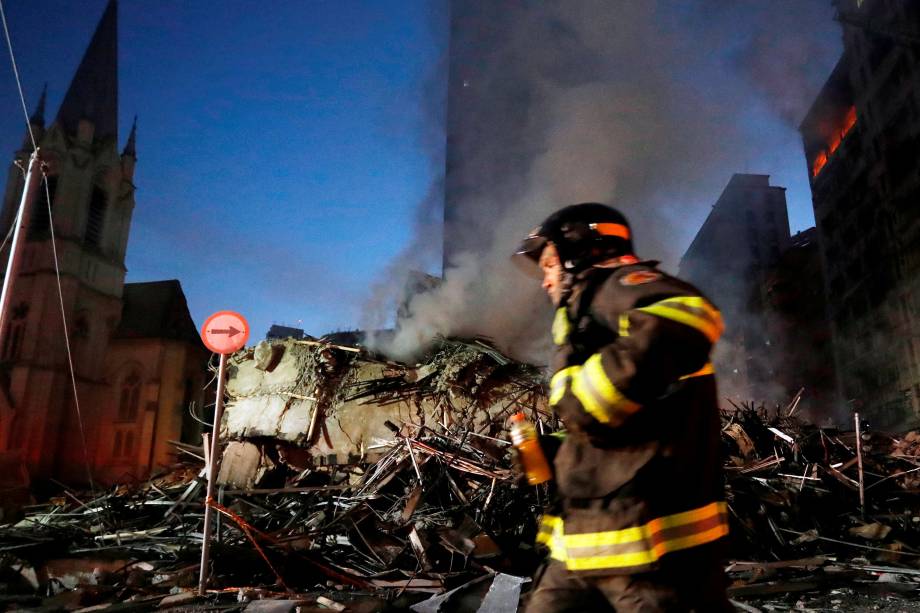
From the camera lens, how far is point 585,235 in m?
2.03

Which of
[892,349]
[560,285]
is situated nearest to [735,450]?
[560,285]

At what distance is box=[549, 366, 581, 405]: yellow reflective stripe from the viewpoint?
1.69m

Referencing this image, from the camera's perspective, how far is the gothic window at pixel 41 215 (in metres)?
34.2

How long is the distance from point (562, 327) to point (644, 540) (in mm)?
667

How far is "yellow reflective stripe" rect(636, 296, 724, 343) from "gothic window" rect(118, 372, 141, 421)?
39.9m

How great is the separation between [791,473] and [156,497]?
29.5 feet

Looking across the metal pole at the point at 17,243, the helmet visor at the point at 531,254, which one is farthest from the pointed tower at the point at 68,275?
the helmet visor at the point at 531,254

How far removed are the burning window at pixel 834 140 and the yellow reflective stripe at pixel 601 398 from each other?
118 feet

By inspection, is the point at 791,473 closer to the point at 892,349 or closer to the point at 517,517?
the point at 517,517

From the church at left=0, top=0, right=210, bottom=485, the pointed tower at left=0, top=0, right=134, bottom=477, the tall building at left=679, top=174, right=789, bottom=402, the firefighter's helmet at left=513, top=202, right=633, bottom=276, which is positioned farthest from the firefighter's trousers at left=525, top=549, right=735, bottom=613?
the tall building at left=679, top=174, right=789, bottom=402

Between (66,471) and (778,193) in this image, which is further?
(778,193)

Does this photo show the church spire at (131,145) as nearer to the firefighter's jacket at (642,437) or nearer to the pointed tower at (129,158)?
the pointed tower at (129,158)

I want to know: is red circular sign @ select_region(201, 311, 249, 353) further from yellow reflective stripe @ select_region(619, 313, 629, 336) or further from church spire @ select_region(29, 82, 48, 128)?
church spire @ select_region(29, 82, 48, 128)

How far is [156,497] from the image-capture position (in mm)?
8797
